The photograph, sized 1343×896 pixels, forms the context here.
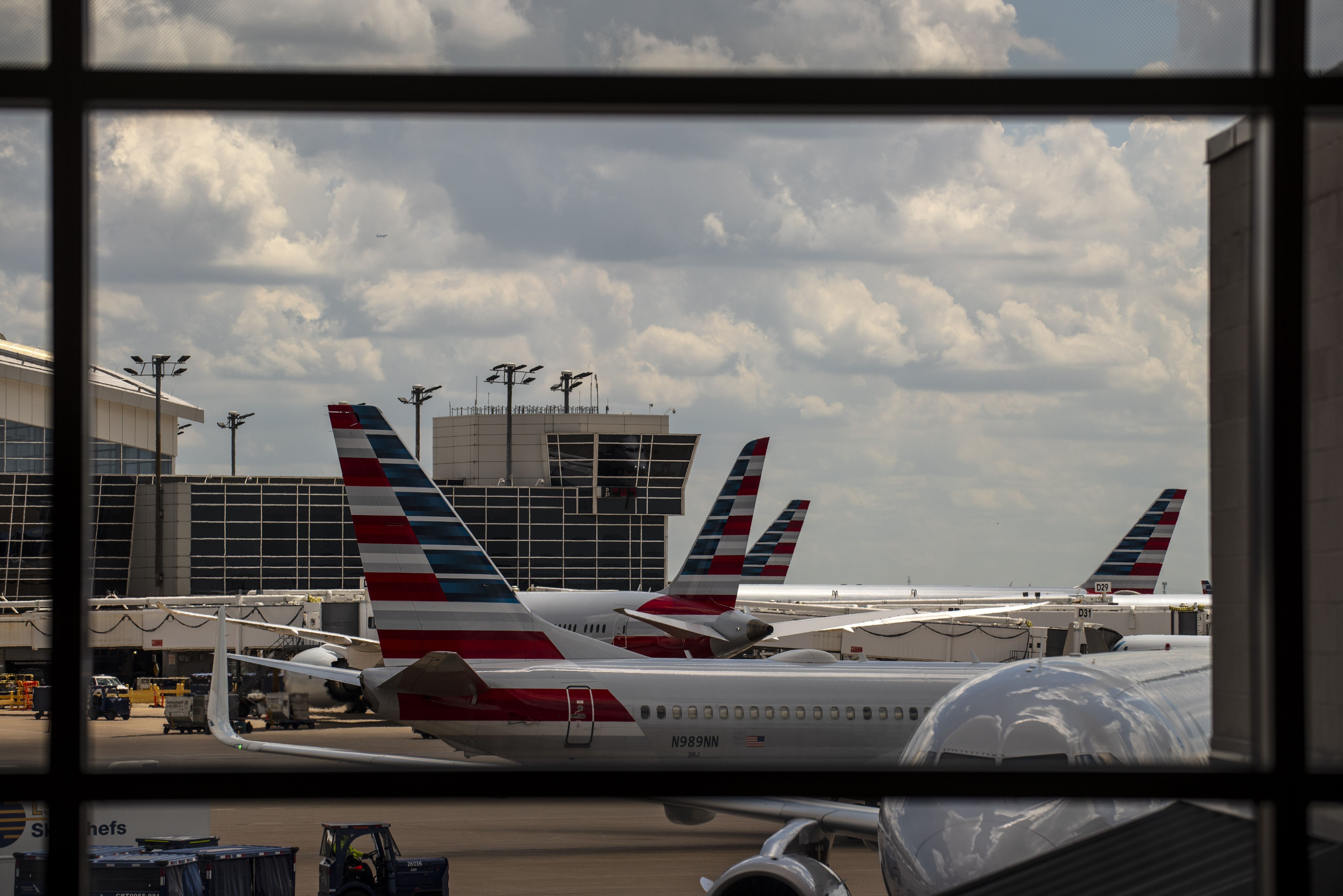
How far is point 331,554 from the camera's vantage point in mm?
109875

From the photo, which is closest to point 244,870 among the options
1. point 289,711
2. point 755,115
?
point 755,115

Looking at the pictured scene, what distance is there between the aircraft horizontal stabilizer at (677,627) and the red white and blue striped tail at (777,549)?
70.1ft

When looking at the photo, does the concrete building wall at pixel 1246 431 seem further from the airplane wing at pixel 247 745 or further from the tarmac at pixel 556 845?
the tarmac at pixel 556 845

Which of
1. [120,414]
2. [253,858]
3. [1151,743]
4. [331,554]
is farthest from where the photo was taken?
[120,414]

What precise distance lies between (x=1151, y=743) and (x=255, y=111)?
371 inches

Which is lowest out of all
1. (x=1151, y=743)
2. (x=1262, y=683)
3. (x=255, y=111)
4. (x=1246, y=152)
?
(x=1151, y=743)

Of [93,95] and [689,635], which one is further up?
[93,95]

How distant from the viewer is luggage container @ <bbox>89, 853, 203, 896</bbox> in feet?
59.5

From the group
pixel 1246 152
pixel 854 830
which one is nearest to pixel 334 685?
pixel 854 830

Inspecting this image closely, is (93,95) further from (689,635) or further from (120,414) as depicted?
(120,414)

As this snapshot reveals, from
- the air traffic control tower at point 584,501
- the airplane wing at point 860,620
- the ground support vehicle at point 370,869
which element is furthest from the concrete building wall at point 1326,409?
→ the air traffic control tower at point 584,501

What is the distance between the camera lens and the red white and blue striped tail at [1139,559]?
236ft

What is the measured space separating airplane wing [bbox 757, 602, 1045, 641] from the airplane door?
1632cm

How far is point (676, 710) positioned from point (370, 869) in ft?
20.9
